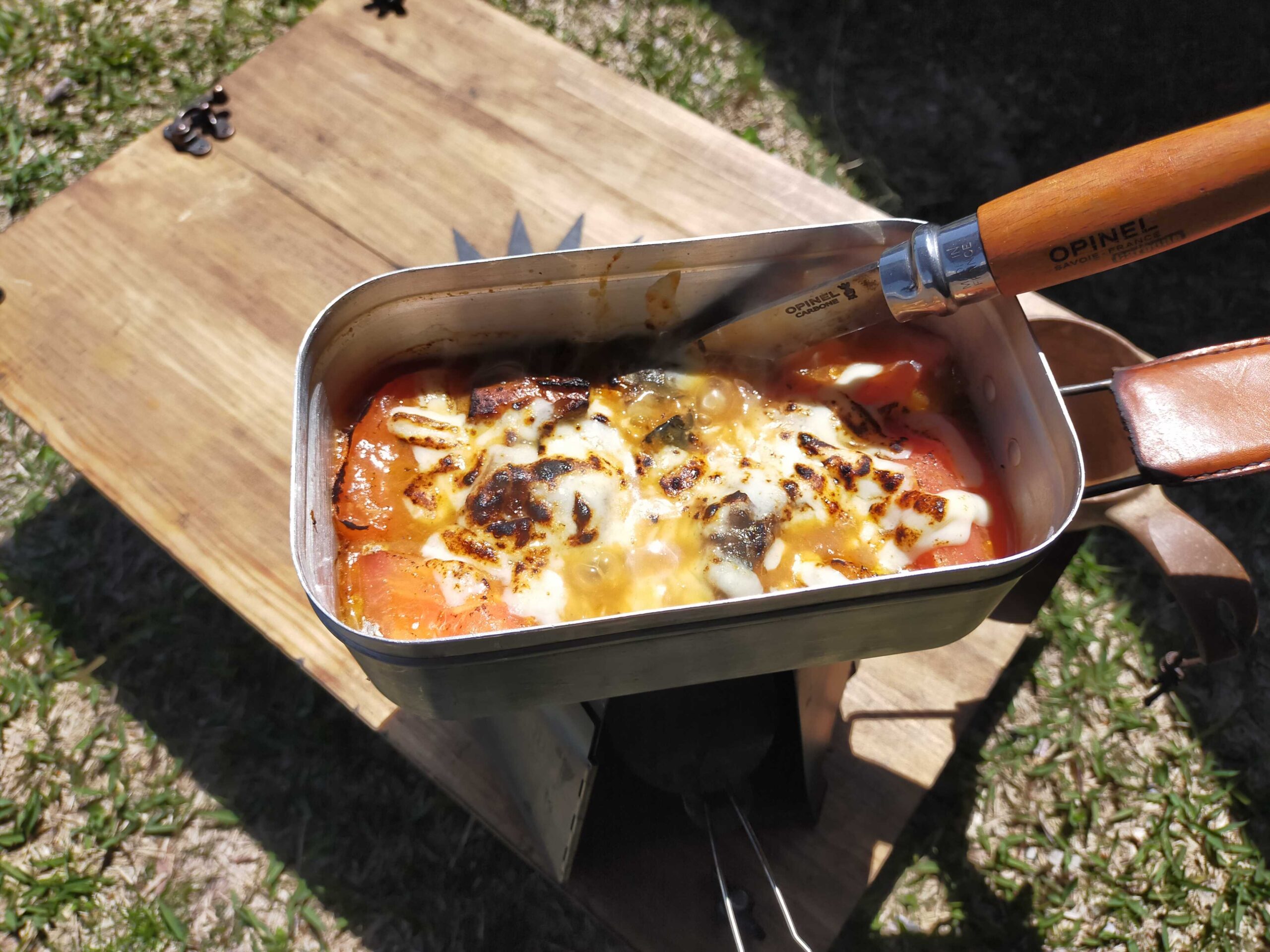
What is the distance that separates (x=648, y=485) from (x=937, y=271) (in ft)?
1.36

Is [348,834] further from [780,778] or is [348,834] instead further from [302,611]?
[780,778]

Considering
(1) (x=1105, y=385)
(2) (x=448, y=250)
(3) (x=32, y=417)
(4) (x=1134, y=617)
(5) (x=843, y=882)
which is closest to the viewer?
(1) (x=1105, y=385)

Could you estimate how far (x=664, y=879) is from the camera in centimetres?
154

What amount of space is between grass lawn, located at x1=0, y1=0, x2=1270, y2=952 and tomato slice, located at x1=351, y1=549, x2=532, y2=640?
0.82m

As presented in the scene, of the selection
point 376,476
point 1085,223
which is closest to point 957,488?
point 1085,223

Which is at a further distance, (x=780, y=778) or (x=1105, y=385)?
(x=780, y=778)

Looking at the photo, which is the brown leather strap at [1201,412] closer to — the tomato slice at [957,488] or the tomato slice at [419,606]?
the tomato slice at [957,488]

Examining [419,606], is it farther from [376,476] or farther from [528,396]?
[528,396]

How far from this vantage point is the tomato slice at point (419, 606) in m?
1.02

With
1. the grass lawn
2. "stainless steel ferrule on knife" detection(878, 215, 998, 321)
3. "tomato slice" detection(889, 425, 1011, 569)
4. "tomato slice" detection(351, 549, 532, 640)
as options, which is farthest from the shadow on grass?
"stainless steel ferrule on knife" detection(878, 215, 998, 321)

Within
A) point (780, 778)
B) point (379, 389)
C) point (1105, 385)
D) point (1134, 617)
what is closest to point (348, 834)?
point (780, 778)

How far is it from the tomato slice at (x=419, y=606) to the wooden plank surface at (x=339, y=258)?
1.98 ft

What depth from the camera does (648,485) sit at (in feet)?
3.72

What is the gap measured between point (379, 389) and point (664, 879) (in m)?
0.94
